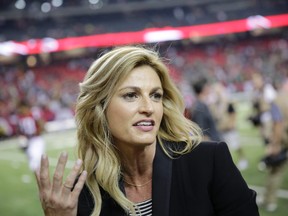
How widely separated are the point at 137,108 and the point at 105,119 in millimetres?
248

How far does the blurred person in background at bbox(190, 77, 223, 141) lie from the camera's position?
589 cm

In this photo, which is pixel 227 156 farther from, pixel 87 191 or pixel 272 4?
pixel 272 4

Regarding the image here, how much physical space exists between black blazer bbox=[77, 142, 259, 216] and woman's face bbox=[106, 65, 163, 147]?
0.61ft

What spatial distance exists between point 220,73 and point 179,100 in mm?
32021

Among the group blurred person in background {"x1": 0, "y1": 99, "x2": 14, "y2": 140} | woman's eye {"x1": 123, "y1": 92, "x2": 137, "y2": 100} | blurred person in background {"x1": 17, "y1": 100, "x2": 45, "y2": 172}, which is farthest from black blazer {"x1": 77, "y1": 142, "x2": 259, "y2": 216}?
blurred person in background {"x1": 0, "y1": 99, "x2": 14, "y2": 140}

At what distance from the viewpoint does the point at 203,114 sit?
19.5 ft

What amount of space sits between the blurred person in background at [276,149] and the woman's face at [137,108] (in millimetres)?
3998

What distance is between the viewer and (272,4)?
3631 centimetres

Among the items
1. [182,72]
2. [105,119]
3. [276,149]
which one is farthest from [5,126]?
[105,119]

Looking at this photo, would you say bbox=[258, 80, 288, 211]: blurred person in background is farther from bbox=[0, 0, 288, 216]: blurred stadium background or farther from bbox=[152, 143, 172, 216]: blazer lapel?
bbox=[0, 0, 288, 216]: blurred stadium background

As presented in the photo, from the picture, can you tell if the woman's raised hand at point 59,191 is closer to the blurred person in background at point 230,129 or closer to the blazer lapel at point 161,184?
the blazer lapel at point 161,184

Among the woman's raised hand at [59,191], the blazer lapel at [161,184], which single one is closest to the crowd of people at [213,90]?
the blazer lapel at [161,184]

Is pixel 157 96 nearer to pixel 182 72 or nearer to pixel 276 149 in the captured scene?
pixel 276 149

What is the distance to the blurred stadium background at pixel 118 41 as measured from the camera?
1017 inches
